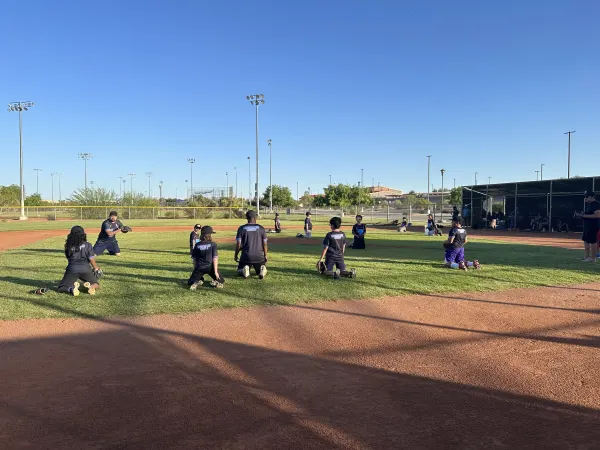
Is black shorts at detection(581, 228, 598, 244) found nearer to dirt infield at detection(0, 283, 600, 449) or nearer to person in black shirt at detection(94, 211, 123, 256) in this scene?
dirt infield at detection(0, 283, 600, 449)

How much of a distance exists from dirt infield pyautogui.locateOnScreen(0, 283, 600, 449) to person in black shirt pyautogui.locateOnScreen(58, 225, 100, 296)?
1.65m

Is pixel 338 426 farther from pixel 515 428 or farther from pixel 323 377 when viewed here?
pixel 515 428

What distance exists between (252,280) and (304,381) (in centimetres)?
520

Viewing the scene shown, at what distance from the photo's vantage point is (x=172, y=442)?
10.2 feet

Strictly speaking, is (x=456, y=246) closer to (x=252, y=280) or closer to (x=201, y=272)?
(x=252, y=280)

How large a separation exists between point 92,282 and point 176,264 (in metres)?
3.95

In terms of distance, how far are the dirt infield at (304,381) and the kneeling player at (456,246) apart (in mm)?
4443

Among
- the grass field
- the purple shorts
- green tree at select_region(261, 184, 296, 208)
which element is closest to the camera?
the grass field

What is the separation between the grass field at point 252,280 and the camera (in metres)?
7.12

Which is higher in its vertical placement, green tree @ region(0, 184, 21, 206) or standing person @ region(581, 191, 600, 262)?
green tree @ region(0, 184, 21, 206)

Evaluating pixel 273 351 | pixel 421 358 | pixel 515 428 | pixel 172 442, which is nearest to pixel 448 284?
pixel 421 358

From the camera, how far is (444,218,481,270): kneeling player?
432 inches

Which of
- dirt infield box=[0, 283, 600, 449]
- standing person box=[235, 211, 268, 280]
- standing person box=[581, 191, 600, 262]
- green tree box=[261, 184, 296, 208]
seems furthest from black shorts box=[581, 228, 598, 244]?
green tree box=[261, 184, 296, 208]

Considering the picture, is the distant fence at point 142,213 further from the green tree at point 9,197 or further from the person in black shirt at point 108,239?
the person in black shirt at point 108,239
